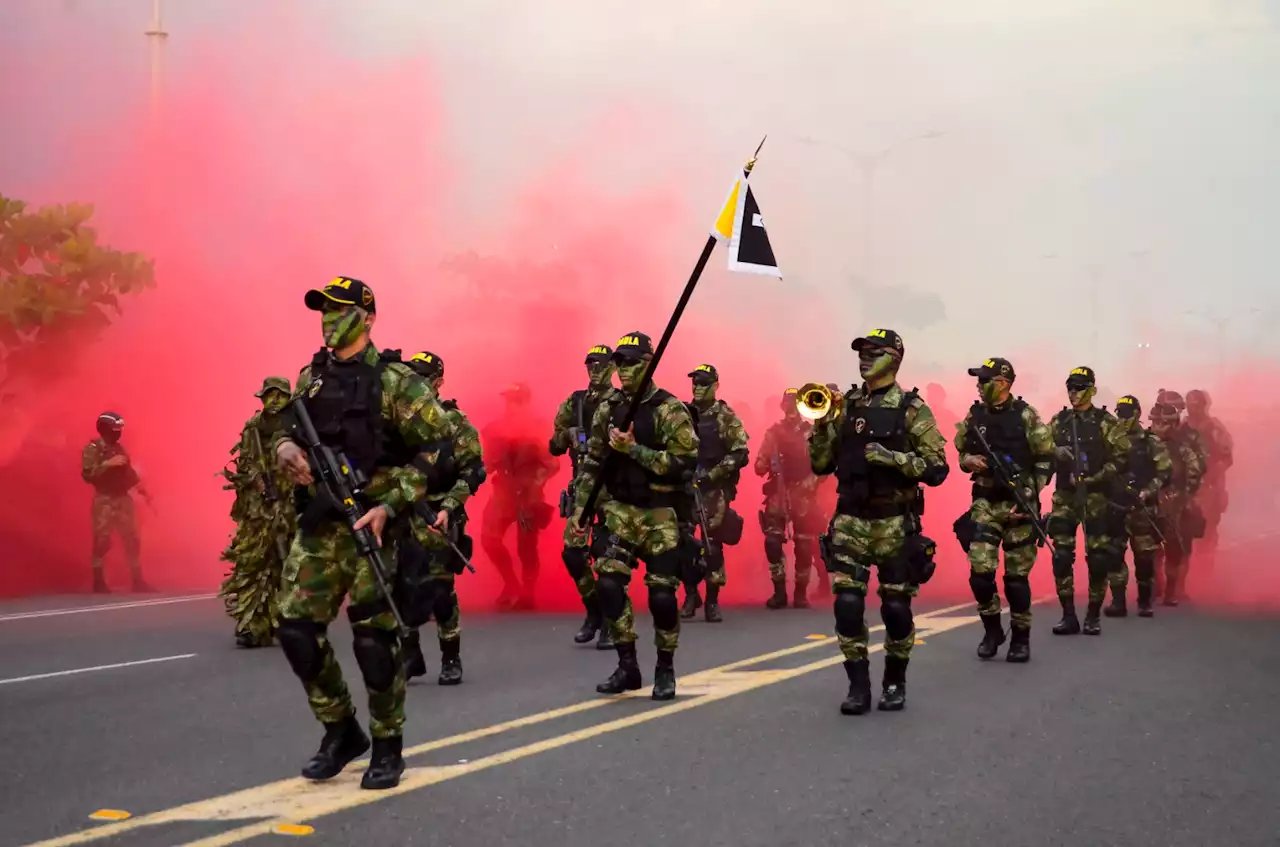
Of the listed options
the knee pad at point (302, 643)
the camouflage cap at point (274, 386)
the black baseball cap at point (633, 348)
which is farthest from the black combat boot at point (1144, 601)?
the knee pad at point (302, 643)

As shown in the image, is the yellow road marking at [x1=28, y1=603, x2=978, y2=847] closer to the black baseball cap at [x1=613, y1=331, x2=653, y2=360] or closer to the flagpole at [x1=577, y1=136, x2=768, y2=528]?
the flagpole at [x1=577, y1=136, x2=768, y2=528]

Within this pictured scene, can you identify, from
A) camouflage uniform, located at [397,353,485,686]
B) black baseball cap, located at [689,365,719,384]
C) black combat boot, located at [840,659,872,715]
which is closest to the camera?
black combat boot, located at [840,659,872,715]

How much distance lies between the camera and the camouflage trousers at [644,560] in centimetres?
895

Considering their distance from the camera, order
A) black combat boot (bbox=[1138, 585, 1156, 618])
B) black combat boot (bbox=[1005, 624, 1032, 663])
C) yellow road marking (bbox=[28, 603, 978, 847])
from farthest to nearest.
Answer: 1. black combat boot (bbox=[1138, 585, 1156, 618])
2. black combat boot (bbox=[1005, 624, 1032, 663])
3. yellow road marking (bbox=[28, 603, 978, 847])

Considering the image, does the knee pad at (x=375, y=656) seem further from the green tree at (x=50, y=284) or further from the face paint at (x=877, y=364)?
the green tree at (x=50, y=284)

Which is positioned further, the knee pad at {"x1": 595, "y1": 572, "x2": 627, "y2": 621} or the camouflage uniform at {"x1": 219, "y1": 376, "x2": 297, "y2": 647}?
the camouflage uniform at {"x1": 219, "y1": 376, "x2": 297, "y2": 647}

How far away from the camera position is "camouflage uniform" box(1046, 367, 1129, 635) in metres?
12.9

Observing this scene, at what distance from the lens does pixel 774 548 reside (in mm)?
15727

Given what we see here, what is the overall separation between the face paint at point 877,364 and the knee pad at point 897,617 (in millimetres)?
1245

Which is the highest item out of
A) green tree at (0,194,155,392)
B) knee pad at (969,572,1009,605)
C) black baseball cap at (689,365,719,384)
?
green tree at (0,194,155,392)

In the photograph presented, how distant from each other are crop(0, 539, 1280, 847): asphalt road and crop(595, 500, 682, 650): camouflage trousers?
0.42m

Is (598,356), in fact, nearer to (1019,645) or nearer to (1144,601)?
(1019,645)

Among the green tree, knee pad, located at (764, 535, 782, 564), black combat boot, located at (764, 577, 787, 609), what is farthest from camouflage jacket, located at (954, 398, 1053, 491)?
the green tree

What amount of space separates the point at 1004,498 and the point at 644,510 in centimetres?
330
